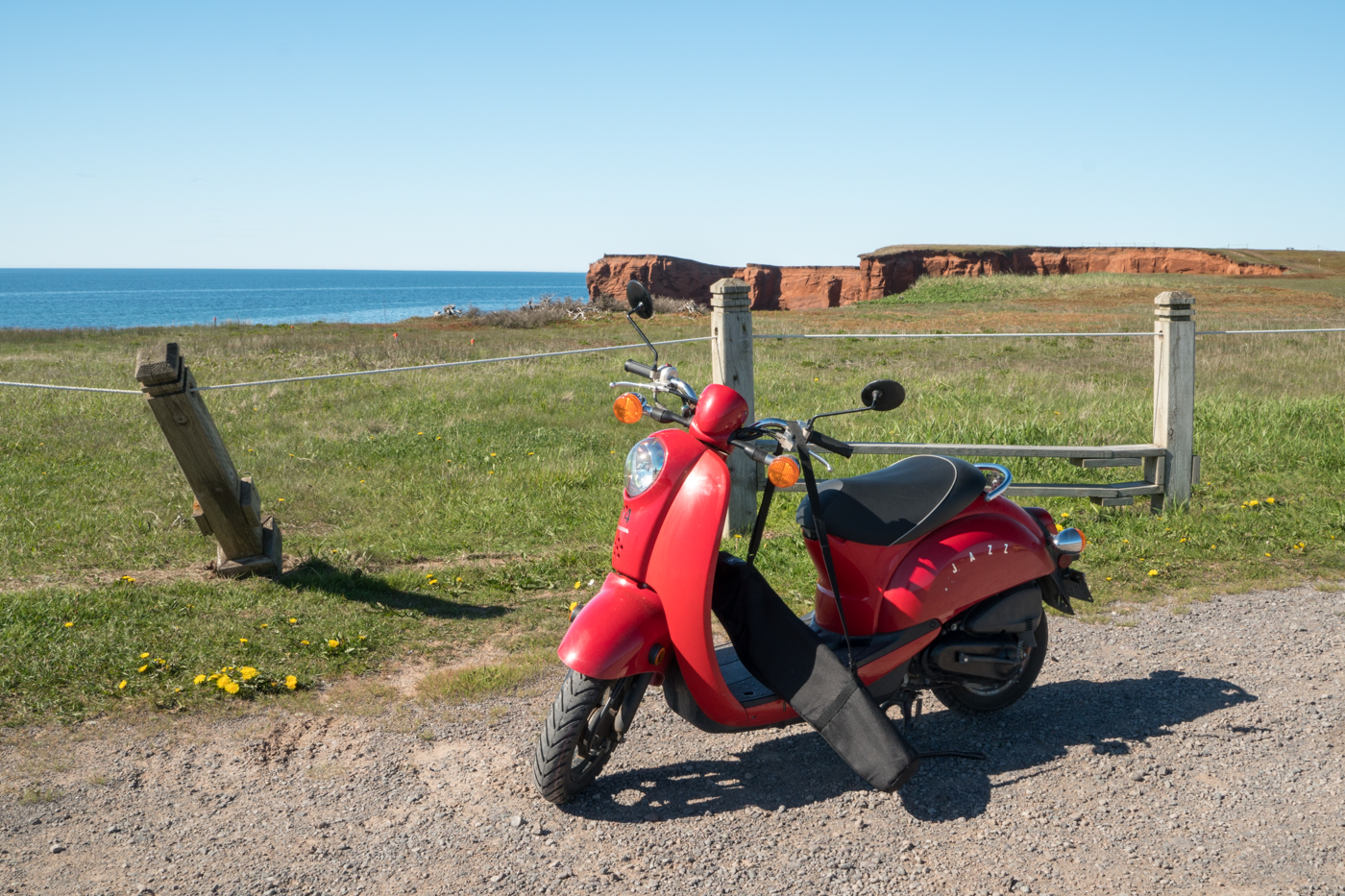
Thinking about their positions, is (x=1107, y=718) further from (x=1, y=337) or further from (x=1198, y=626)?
(x=1, y=337)

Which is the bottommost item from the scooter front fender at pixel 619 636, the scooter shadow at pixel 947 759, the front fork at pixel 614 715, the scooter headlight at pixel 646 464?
the scooter shadow at pixel 947 759

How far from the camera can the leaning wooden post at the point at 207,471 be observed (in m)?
5.04

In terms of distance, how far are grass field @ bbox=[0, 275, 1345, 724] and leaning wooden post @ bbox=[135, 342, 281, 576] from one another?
8.5 inches

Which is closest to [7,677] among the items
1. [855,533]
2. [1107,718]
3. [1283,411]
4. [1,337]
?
[855,533]

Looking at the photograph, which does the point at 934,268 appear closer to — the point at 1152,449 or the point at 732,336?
the point at 1152,449

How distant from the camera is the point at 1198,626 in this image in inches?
192

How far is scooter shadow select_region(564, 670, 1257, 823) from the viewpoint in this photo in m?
3.30

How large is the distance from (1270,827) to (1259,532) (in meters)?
3.65

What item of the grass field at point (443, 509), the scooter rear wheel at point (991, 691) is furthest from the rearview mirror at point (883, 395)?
the grass field at point (443, 509)

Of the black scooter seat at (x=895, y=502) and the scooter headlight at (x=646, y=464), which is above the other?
the scooter headlight at (x=646, y=464)

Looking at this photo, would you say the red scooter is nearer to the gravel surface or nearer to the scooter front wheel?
the scooter front wheel

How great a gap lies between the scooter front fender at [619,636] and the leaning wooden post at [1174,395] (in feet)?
15.4

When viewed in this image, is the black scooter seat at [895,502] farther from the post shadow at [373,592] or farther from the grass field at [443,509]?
the post shadow at [373,592]

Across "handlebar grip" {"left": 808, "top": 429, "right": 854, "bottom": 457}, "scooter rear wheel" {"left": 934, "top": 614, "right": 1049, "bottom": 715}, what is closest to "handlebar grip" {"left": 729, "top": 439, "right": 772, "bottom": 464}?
"handlebar grip" {"left": 808, "top": 429, "right": 854, "bottom": 457}
